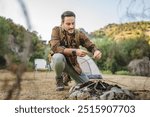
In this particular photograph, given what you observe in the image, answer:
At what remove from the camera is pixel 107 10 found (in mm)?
4426

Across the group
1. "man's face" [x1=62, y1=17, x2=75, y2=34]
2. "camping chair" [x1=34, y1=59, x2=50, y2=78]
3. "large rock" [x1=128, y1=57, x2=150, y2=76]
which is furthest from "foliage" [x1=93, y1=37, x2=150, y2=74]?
"camping chair" [x1=34, y1=59, x2=50, y2=78]

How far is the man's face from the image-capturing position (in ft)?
14.4

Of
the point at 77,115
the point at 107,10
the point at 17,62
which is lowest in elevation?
the point at 77,115

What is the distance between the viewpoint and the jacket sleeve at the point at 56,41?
4395 mm

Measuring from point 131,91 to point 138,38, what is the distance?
12.4 inches

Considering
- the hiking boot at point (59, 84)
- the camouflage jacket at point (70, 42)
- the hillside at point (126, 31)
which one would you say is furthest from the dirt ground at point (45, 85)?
the hillside at point (126, 31)

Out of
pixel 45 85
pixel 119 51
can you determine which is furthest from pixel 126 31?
pixel 45 85

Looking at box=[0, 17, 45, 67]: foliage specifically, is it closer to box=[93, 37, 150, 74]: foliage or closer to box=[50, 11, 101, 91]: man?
box=[50, 11, 101, 91]: man

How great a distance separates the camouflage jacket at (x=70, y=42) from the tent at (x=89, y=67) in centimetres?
3

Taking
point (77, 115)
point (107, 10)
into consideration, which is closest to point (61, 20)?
point (107, 10)

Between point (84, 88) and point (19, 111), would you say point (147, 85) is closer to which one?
point (84, 88)

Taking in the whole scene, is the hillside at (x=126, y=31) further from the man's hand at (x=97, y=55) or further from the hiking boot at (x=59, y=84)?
the hiking boot at (x=59, y=84)

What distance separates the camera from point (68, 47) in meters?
4.42

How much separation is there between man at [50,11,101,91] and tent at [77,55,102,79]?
3 cm
